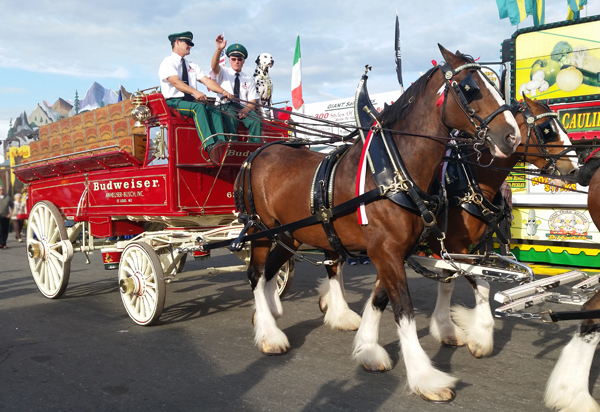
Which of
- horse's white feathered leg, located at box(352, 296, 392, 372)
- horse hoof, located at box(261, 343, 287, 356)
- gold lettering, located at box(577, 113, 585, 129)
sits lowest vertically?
horse hoof, located at box(261, 343, 287, 356)

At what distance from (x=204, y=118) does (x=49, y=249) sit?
3133mm

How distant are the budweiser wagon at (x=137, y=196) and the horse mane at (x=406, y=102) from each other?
1.60 metres

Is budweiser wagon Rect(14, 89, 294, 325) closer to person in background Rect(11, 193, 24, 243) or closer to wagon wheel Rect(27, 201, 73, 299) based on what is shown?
wagon wheel Rect(27, 201, 73, 299)

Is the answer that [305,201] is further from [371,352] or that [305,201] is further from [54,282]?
[54,282]

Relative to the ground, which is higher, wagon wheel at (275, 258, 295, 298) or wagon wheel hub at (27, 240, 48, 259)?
wagon wheel hub at (27, 240, 48, 259)

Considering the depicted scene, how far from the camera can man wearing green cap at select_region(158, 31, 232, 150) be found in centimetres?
556

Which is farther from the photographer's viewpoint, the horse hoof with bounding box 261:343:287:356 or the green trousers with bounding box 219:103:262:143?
the green trousers with bounding box 219:103:262:143

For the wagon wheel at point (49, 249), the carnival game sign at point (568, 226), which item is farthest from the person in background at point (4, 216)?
the carnival game sign at point (568, 226)

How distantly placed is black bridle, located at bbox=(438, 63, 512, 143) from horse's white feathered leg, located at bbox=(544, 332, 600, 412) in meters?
1.41

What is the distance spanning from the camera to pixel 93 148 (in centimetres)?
680

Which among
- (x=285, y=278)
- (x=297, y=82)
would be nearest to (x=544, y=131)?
(x=285, y=278)

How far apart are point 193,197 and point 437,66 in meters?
3.10

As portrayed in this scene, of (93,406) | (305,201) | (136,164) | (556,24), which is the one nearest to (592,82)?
(556,24)

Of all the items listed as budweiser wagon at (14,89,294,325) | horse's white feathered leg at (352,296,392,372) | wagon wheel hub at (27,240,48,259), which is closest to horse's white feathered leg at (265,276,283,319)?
budweiser wagon at (14,89,294,325)
